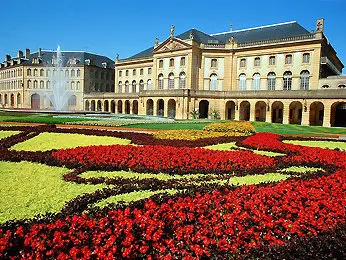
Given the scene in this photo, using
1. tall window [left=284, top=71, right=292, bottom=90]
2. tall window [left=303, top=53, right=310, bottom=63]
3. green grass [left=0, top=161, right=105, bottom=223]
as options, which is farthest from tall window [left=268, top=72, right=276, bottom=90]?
green grass [left=0, top=161, right=105, bottom=223]

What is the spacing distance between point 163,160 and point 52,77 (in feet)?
254

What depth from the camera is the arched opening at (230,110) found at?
2099 inches

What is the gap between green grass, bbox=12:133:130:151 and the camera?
14.6 m

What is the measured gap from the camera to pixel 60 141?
16.1 m

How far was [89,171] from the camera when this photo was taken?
9.69m

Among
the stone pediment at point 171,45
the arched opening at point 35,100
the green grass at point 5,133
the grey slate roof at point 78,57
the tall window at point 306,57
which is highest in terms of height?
the grey slate roof at point 78,57

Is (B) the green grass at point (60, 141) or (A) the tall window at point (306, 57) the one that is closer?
(B) the green grass at point (60, 141)

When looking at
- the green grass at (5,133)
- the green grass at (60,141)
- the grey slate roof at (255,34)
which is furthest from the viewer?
the grey slate roof at (255,34)

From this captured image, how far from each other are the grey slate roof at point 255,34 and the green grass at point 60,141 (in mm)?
43528

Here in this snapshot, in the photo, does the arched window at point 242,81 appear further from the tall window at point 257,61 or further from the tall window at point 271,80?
the tall window at point 271,80

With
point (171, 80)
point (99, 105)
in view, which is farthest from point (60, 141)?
point (99, 105)

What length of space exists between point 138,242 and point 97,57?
86.0 metres

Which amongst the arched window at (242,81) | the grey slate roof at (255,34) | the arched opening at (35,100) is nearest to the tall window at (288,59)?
the grey slate roof at (255,34)

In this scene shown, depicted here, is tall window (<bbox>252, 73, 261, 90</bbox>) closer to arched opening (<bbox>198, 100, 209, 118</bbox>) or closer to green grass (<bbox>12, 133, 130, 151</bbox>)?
arched opening (<bbox>198, 100, 209, 118</bbox>)
